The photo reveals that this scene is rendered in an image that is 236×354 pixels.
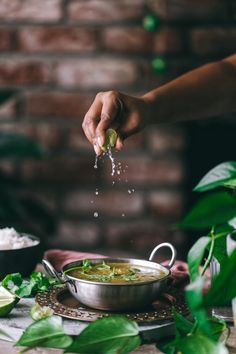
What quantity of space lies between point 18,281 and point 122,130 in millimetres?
404

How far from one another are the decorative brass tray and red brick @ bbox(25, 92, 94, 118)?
3.73 ft

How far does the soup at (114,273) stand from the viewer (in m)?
1.09

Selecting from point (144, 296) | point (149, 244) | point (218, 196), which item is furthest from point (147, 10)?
point (218, 196)

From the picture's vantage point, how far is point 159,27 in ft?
7.18

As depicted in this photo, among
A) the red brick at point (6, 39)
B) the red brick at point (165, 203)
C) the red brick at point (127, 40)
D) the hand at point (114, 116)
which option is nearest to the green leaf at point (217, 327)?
the hand at point (114, 116)

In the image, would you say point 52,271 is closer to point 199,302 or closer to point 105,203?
point 199,302

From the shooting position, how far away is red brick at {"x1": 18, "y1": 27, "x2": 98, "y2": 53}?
220 centimetres

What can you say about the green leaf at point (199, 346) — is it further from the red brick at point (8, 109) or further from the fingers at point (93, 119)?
the red brick at point (8, 109)

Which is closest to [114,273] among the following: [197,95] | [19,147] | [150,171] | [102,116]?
[102,116]

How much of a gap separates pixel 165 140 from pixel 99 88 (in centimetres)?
27

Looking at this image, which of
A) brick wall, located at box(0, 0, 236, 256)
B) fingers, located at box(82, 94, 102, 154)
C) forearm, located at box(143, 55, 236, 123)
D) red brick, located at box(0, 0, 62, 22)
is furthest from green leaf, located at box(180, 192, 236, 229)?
red brick, located at box(0, 0, 62, 22)

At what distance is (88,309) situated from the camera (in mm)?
1076

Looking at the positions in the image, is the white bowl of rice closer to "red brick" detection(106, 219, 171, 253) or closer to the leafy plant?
the leafy plant

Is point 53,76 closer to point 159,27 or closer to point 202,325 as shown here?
point 159,27
